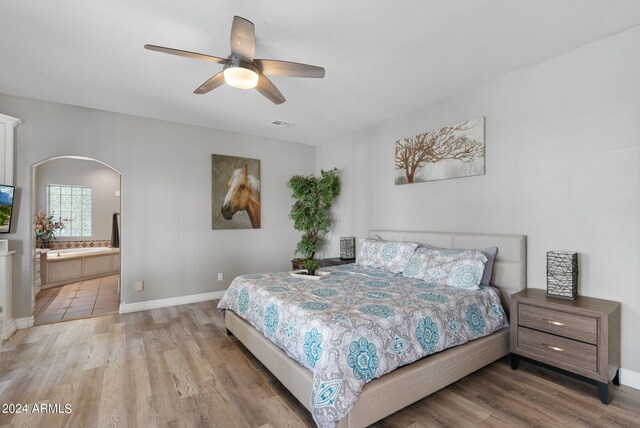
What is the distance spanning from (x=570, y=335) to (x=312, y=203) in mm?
3806

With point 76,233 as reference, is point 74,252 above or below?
below

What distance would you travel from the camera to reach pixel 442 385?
85.7 inches

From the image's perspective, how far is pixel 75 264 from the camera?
6.08 m

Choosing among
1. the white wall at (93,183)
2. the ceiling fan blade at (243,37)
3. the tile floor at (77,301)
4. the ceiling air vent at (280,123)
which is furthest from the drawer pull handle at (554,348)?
the white wall at (93,183)

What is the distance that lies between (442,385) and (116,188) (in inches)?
334

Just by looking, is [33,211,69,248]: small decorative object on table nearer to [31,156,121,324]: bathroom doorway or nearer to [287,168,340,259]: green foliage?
[31,156,121,324]: bathroom doorway

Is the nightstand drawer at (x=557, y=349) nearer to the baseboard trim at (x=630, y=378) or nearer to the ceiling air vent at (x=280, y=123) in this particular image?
the baseboard trim at (x=630, y=378)

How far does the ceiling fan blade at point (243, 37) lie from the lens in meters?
1.94

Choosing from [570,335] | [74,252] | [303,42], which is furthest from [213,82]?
[74,252]

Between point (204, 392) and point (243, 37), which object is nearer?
point (243, 37)

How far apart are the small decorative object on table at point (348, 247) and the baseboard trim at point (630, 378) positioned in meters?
3.19

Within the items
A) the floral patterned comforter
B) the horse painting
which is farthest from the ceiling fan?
the horse painting

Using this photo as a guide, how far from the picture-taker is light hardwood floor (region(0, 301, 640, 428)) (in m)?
1.95

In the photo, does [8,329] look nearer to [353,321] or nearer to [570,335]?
[353,321]
